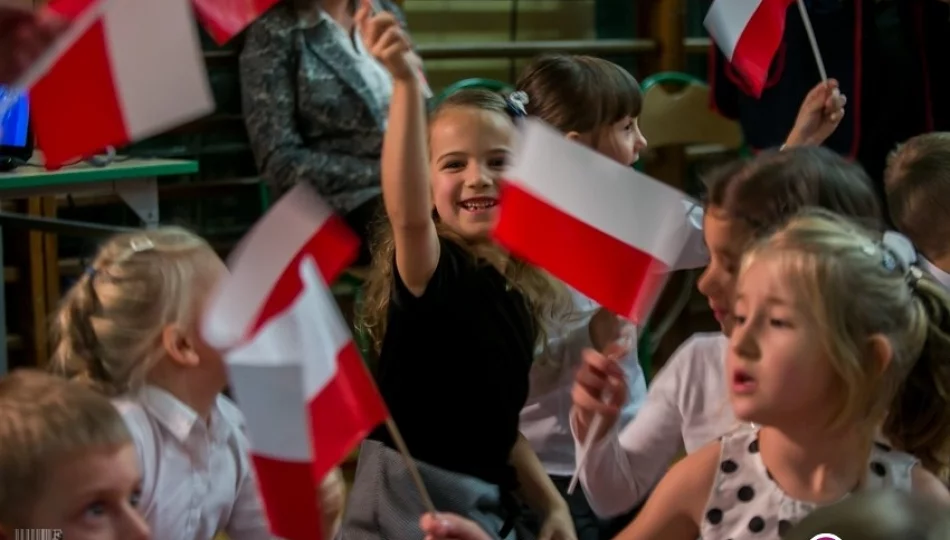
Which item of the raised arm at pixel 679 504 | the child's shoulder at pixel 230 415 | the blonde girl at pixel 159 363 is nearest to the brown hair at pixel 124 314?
the blonde girl at pixel 159 363

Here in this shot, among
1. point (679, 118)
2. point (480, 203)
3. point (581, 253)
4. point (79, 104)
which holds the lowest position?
point (679, 118)

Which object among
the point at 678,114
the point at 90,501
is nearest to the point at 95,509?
the point at 90,501

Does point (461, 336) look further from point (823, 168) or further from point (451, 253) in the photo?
point (823, 168)

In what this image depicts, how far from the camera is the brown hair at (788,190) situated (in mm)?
1475

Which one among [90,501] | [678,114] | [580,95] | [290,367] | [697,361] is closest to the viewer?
[290,367]

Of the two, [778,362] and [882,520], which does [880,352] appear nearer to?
[778,362]

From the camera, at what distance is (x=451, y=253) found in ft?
5.27

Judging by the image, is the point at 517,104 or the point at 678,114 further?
the point at 678,114

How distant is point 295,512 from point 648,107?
233 cm

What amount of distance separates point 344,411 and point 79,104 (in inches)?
15.1

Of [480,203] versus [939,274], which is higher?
[480,203]

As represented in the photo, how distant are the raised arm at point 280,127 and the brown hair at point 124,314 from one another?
1.27 metres

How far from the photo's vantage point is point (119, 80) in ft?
3.93

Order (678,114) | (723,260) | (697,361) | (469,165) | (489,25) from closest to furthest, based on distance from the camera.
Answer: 1. (723,260)
2. (697,361)
3. (469,165)
4. (678,114)
5. (489,25)
